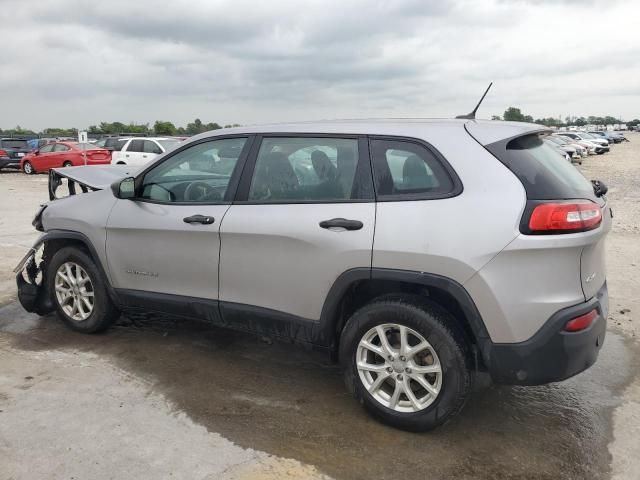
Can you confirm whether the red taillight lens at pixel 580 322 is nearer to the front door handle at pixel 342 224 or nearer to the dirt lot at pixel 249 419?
the dirt lot at pixel 249 419

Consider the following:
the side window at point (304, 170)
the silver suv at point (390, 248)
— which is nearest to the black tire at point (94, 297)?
the silver suv at point (390, 248)

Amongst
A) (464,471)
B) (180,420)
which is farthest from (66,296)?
(464,471)

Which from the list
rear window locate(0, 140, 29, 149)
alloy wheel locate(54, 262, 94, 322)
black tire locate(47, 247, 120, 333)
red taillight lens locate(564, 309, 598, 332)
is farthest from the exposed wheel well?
rear window locate(0, 140, 29, 149)

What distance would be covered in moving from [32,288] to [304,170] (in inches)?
115

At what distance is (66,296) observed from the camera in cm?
470

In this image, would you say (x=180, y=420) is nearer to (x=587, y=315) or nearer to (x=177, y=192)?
(x=177, y=192)

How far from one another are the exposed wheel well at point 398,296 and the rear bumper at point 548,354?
0.55ft

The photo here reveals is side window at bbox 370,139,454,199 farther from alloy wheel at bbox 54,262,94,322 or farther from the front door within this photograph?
alloy wheel at bbox 54,262,94,322

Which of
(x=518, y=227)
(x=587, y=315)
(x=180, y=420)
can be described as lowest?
(x=180, y=420)

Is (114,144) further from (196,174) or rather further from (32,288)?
(196,174)

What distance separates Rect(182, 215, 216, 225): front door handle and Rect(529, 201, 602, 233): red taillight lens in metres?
2.00

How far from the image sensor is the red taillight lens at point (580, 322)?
285 centimetres

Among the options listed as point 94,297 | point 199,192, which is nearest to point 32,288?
point 94,297

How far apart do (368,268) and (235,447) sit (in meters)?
1.21
